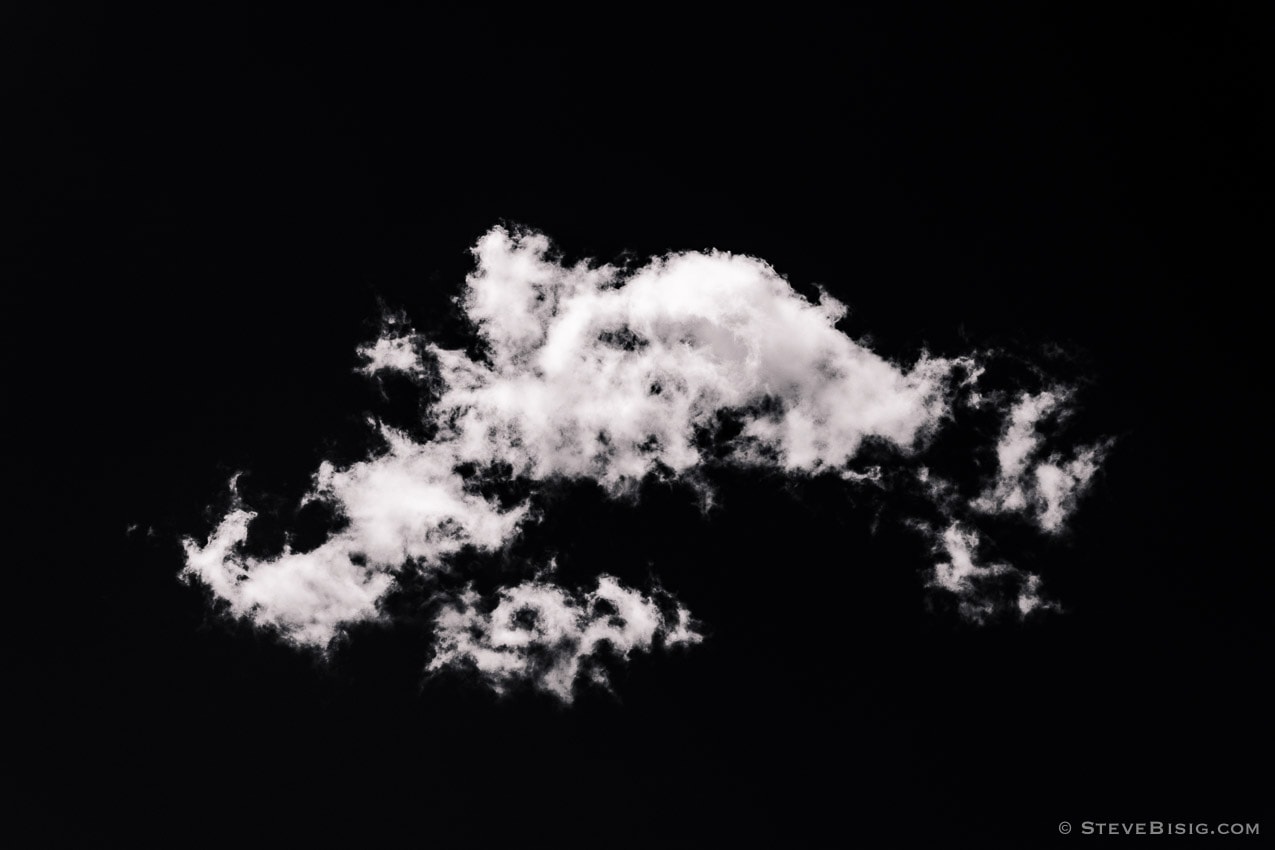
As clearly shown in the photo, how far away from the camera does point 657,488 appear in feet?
198

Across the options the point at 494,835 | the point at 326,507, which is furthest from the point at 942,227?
the point at 494,835

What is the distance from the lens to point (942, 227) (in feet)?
200

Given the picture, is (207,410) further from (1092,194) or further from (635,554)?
(1092,194)

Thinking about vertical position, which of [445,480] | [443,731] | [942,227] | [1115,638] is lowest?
[443,731]

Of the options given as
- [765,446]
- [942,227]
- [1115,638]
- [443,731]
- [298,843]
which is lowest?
[298,843]

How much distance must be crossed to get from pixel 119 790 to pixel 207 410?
26.2 meters

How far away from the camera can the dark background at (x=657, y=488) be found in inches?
2315

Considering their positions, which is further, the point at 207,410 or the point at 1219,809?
the point at 207,410

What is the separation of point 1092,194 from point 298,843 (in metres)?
68.9

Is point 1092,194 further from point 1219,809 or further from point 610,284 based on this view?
point 1219,809

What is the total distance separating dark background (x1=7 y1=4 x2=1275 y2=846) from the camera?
58.8 m

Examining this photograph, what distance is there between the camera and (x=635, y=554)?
2352 inches

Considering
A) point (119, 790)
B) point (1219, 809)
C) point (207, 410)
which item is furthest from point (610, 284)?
point (1219, 809)

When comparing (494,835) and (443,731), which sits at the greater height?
(443,731)
